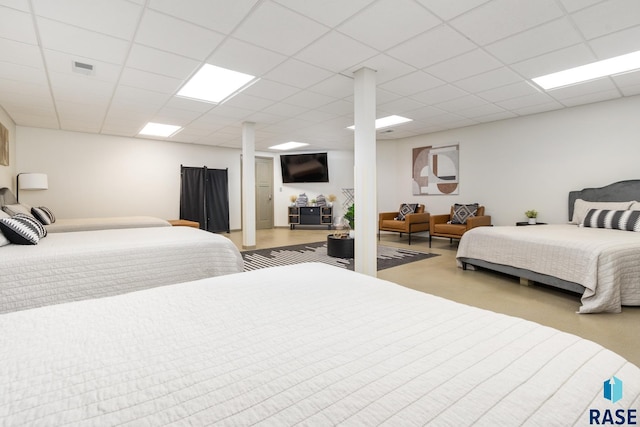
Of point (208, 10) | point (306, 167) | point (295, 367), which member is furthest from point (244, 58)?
point (306, 167)

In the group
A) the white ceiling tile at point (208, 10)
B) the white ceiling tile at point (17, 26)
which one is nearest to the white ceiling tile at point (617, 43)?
the white ceiling tile at point (208, 10)

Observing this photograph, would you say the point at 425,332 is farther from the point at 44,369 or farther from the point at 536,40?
the point at 536,40

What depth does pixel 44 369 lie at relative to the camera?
715mm

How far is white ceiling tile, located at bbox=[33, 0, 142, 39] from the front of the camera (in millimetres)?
2346

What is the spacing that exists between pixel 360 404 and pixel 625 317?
11.2 ft

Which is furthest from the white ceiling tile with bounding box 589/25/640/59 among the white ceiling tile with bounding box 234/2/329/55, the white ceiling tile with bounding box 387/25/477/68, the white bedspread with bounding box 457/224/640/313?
the white ceiling tile with bounding box 234/2/329/55

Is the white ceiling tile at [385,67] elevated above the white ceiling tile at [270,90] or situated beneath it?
elevated above

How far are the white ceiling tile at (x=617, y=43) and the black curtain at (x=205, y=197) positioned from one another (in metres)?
7.96

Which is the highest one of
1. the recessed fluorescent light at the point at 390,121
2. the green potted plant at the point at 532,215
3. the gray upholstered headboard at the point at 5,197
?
the recessed fluorescent light at the point at 390,121

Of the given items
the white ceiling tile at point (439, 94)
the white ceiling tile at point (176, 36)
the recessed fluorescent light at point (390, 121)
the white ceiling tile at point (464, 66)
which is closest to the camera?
the white ceiling tile at point (176, 36)

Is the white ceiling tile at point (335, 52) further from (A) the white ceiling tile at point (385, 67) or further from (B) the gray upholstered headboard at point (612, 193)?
(B) the gray upholstered headboard at point (612, 193)

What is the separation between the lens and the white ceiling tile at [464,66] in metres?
3.30

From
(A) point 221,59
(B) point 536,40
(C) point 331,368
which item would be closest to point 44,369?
(C) point 331,368

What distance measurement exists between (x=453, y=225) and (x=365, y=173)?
3288 millimetres
